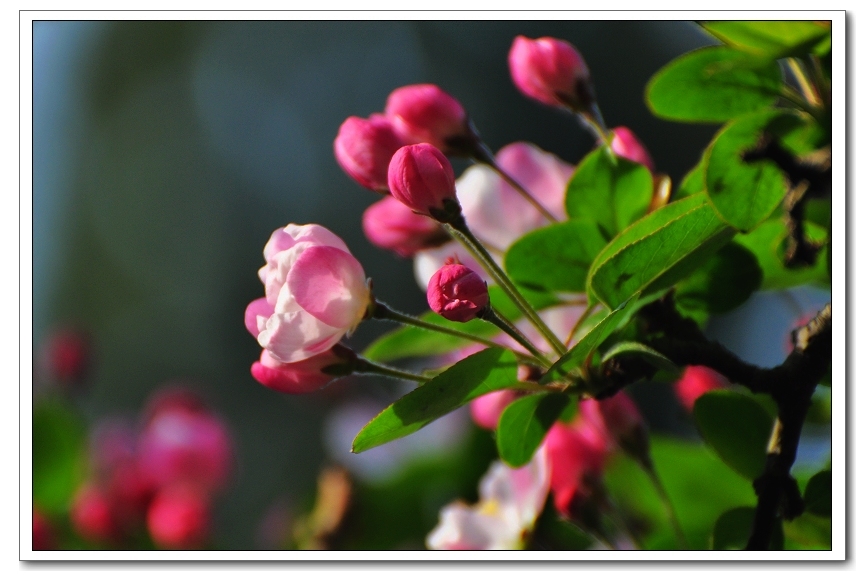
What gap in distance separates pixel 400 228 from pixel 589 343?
29 cm

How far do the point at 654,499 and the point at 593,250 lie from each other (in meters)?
0.55

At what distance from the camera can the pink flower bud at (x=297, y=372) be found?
0.75 metres

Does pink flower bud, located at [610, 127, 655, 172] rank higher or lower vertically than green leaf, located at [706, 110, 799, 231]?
higher

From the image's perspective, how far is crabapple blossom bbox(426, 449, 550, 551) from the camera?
105 cm

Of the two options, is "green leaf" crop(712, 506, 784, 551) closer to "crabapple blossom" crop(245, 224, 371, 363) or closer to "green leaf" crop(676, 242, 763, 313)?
"green leaf" crop(676, 242, 763, 313)

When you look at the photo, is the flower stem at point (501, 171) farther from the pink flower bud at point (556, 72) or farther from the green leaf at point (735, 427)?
the green leaf at point (735, 427)

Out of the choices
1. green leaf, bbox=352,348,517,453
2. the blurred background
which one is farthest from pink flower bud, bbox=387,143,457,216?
the blurred background

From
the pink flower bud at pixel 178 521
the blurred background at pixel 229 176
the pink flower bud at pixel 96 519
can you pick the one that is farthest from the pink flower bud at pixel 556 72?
the blurred background at pixel 229 176

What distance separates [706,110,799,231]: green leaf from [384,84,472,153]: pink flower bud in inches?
9.8

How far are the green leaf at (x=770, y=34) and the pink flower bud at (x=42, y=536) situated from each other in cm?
105
